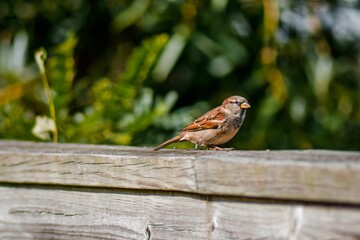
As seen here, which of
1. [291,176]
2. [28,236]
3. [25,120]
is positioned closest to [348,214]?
[291,176]

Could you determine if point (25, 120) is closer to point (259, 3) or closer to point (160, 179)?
point (259, 3)

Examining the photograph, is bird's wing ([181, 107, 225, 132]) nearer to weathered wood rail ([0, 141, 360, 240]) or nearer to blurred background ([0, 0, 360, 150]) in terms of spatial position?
weathered wood rail ([0, 141, 360, 240])

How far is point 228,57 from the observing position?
4703 mm

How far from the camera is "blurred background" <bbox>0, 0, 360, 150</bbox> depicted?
4574 mm

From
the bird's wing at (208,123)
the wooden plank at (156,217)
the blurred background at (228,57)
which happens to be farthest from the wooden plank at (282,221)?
the blurred background at (228,57)

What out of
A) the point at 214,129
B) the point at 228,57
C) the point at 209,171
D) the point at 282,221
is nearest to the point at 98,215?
the point at 209,171

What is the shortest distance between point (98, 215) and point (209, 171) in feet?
1.57

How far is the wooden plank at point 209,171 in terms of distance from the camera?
1.40 meters

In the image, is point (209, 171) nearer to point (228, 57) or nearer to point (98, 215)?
point (98, 215)

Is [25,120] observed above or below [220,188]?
above

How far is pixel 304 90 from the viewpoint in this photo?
4.69m

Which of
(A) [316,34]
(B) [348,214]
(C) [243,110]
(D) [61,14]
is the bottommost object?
(B) [348,214]

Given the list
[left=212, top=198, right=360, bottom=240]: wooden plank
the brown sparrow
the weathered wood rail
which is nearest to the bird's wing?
the brown sparrow

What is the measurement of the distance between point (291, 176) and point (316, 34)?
3409 millimetres
